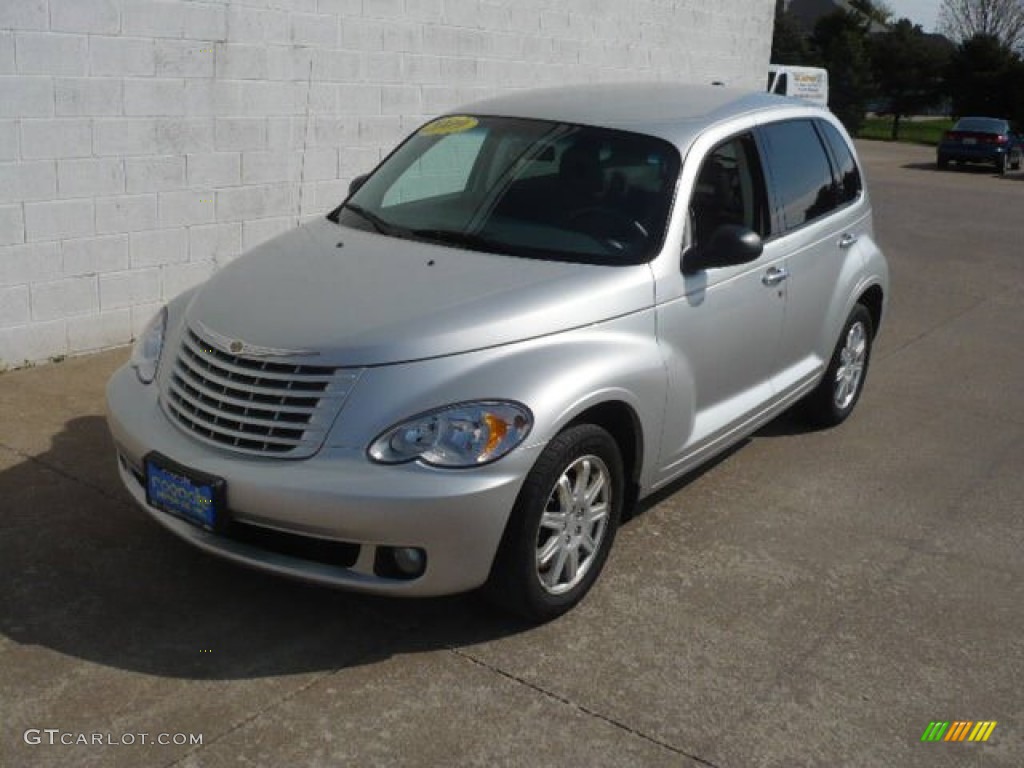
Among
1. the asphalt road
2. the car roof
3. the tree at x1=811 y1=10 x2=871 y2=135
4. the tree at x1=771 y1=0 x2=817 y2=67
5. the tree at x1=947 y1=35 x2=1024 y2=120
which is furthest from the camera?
the tree at x1=771 y1=0 x2=817 y2=67

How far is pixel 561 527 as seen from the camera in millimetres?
3943

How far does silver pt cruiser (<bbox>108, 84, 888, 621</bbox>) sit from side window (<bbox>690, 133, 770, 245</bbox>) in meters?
0.01

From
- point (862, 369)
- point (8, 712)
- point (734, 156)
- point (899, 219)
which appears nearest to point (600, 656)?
point (8, 712)

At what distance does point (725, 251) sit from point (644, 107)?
39.9 inches

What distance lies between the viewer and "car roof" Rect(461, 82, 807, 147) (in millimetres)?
4926

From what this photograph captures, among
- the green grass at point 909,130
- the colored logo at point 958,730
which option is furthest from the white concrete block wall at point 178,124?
the green grass at point 909,130

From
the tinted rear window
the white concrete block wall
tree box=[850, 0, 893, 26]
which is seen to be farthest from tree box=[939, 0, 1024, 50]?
the white concrete block wall

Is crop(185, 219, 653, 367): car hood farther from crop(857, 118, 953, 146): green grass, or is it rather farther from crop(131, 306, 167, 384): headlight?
crop(857, 118, 953, 146): green grass

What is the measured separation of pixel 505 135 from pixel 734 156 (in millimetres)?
981

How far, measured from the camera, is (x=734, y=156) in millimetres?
5062

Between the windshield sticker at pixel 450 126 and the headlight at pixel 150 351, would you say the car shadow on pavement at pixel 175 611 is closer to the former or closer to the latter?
the headlight at pixel 150 351

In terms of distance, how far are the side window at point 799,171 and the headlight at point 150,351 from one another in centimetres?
270

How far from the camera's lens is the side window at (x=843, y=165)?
6.11 metres

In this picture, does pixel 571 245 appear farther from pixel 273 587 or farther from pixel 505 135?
pixel 273 587
